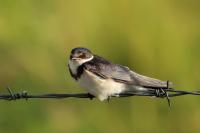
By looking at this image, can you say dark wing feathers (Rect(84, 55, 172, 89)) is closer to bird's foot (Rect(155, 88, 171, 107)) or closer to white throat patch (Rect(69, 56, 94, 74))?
white throat patch (Rect(69, 56, 94, 74))

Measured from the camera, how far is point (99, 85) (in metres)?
7.21

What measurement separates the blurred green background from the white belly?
256cm

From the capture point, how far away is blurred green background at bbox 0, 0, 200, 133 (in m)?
9.93

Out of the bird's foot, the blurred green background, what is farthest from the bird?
the blurred green background

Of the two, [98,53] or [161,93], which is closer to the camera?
[161,93]

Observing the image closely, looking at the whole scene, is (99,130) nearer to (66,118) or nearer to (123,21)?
(66,118)

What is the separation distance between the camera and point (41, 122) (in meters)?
9.90

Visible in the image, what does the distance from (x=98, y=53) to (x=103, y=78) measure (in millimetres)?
3252

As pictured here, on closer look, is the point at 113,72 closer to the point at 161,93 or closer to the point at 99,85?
the point at 99,85

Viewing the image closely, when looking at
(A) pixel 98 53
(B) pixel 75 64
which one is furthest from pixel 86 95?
(A) pixel 98 53

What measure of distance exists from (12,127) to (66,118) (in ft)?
1.96

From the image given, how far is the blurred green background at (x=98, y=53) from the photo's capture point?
993 centimetres

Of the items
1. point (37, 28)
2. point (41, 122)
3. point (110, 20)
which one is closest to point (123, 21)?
point (110, 20)

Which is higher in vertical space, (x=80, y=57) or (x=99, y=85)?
(x=80, y=57)
